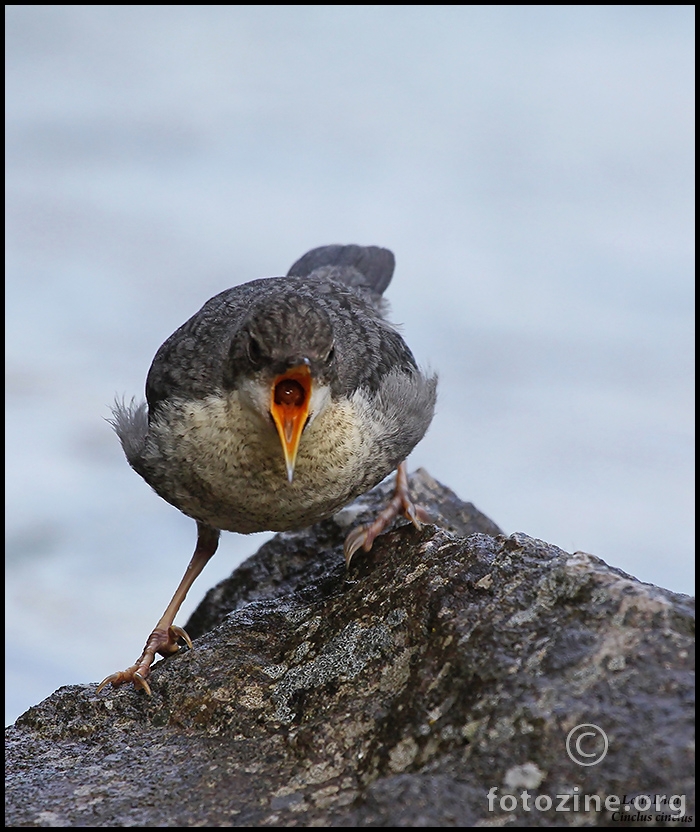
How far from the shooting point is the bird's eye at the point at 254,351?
3.31 metres

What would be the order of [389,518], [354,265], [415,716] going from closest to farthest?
[415,716] < [389,518] < [354,265]

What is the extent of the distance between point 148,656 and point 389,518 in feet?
4.16

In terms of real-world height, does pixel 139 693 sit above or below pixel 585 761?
above

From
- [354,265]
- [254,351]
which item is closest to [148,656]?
[254,351]

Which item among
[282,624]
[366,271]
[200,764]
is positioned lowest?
[200,764]

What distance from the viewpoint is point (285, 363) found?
324cm

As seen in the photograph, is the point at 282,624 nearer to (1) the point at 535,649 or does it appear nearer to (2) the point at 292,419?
(2) the point at 292,419

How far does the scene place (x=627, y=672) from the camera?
85.7 inches

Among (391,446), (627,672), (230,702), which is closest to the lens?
(627,672)

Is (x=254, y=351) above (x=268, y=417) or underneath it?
above

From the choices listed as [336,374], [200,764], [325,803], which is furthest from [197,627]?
[325,803]

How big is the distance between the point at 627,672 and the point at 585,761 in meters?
0.25

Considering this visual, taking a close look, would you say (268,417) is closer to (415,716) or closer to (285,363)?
(285,363)

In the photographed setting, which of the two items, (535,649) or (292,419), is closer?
(535,649)
